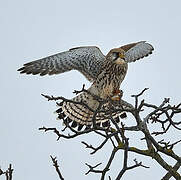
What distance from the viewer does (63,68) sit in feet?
22.3

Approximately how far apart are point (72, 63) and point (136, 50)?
1768 mm

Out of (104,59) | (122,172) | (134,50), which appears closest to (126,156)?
(122,172)

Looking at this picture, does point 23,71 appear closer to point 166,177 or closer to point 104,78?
point 104,78

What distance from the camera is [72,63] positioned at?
7137 mm

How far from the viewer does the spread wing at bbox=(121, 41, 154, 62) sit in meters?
8.27

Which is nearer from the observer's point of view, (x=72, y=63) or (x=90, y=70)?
(x=72, y=63)

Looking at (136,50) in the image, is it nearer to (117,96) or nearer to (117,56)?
(117,56)

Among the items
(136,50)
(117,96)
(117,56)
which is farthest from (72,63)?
(136,50)

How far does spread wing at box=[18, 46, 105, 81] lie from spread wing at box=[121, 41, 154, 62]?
2.31ft

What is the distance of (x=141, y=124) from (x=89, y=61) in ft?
12.5

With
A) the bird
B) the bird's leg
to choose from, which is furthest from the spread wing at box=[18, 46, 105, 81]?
the bird's leg

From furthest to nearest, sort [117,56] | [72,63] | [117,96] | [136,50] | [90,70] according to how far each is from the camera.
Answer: [136,50] < [90,70] < [117,56] < [72,63] < [117,96]

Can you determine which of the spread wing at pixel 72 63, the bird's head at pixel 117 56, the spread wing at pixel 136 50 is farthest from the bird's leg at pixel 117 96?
the spread wing at pixel 136 50

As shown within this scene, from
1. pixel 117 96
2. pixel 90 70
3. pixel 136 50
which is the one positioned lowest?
pixel 117 96
